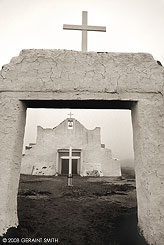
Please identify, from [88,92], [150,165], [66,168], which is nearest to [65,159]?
[66,168]

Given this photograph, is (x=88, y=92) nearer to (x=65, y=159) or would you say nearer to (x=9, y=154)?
(x=9, y=154)

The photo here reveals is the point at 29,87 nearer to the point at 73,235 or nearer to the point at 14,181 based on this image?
the point at 14,181

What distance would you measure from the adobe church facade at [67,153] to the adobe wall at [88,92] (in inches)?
523

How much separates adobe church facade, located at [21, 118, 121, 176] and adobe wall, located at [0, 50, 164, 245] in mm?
13286

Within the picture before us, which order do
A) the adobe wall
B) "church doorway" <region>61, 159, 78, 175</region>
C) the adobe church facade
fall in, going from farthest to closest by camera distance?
"church doorway" <region>61, 159, 78, 175</region> < the adobe church facade < the adobe wall

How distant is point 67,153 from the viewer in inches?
639

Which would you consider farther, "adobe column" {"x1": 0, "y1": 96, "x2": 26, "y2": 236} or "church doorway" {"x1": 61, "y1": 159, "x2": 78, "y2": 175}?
"church doorway" {"x1": 61, "y1": 159, "x2": 78, "y2": 175}

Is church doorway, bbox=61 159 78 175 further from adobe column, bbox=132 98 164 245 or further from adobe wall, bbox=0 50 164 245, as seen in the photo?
adobe column, bbox=132 98 164 245

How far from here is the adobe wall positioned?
257cm

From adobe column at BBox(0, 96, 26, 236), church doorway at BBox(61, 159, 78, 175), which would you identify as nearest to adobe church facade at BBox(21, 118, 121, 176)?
church doorway at BBox(61, 159, 78, 175)

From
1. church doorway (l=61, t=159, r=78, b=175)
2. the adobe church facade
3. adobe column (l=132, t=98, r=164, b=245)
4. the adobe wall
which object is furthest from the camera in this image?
church doorway (l=61, t=159, r=78, b=175)

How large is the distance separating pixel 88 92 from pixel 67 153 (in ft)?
45.5

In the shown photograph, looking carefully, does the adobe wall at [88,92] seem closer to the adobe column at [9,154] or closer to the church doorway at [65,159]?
the adobe column at [9,154]

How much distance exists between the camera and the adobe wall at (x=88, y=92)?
2572 millimetres
